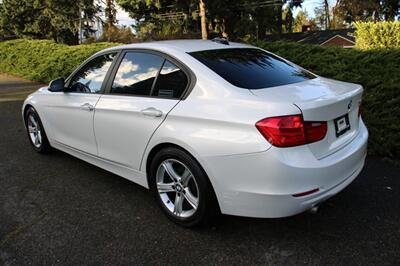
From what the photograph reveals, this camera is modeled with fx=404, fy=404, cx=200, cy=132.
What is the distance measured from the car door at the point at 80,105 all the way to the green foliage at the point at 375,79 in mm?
3299

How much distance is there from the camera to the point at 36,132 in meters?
5.52

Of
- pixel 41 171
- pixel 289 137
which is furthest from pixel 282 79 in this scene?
pixel 41 171

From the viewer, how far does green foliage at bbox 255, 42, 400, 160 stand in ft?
16.4

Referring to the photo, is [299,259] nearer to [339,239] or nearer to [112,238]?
[339,239]

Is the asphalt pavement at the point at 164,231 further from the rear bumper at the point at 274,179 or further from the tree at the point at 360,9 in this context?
the tree at the point at 360,9

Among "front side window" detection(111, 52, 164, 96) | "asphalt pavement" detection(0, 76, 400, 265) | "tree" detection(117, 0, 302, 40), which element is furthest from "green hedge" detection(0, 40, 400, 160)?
"tree" detection(117, 0, 302, 40)

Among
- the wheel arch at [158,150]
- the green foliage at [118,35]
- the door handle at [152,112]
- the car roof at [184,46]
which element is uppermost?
the green foliage at [118,35]

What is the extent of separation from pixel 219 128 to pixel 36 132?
11.5 feet

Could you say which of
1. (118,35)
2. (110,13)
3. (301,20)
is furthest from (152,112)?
(301,20)

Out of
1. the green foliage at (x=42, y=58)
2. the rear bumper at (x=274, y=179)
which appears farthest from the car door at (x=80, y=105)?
the green foliage at (x=42, y=58)

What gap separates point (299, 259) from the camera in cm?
293

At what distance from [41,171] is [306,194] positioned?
11.1ft

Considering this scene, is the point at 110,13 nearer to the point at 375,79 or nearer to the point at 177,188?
the point at 375,79

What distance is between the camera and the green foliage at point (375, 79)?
4996 millimetres
